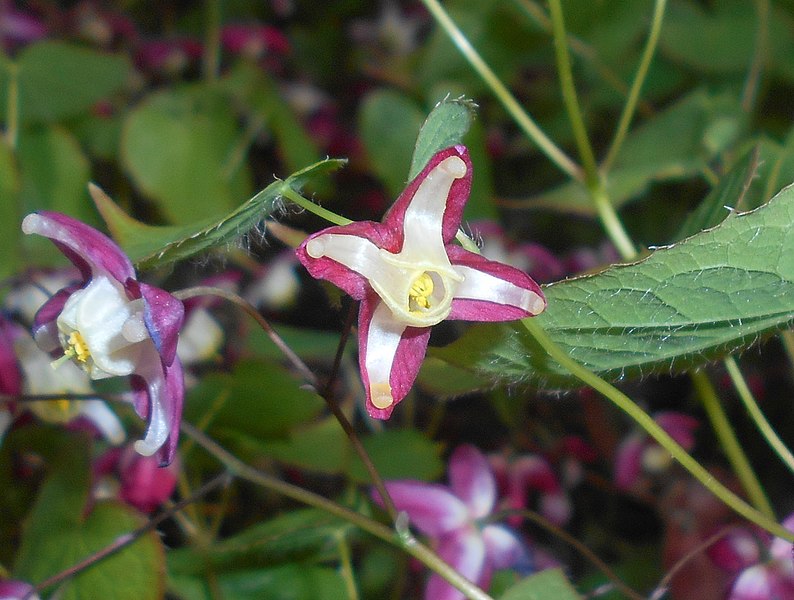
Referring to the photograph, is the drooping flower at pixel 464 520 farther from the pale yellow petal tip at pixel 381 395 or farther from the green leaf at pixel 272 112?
the green leaf at pixel 272 112

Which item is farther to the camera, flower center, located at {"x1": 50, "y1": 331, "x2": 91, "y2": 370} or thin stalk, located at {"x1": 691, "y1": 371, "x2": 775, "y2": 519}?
thin stalk, located at {"x1": 691, "y1": 371, "x2": 775, "y2": 519}

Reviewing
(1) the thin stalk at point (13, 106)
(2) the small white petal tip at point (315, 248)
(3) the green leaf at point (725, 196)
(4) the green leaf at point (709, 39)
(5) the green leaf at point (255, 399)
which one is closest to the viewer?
(2) the small white petal tip at point (315, 248)

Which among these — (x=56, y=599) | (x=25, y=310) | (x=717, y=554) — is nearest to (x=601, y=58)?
(x=717, y=554)

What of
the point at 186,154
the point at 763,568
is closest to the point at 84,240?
the point at 763,568

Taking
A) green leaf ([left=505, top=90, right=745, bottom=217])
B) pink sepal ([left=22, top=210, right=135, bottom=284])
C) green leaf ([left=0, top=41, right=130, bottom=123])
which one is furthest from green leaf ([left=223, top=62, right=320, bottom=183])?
pink sepal ([left=22, top=210, right=135, bottom=284])

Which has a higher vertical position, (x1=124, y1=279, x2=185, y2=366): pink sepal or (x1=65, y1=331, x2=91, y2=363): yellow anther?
(x1=124, y1=279, x2=185, y2=366): pink sepal

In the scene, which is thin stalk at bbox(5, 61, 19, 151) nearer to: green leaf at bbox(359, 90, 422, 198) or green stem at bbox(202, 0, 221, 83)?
green stem at bbox(202, 0, 221, 83)

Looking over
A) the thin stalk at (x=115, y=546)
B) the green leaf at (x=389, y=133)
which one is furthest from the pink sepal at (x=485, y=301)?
the green leaf at (x=389, y=133)

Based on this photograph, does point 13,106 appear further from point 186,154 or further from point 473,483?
point 473,483
